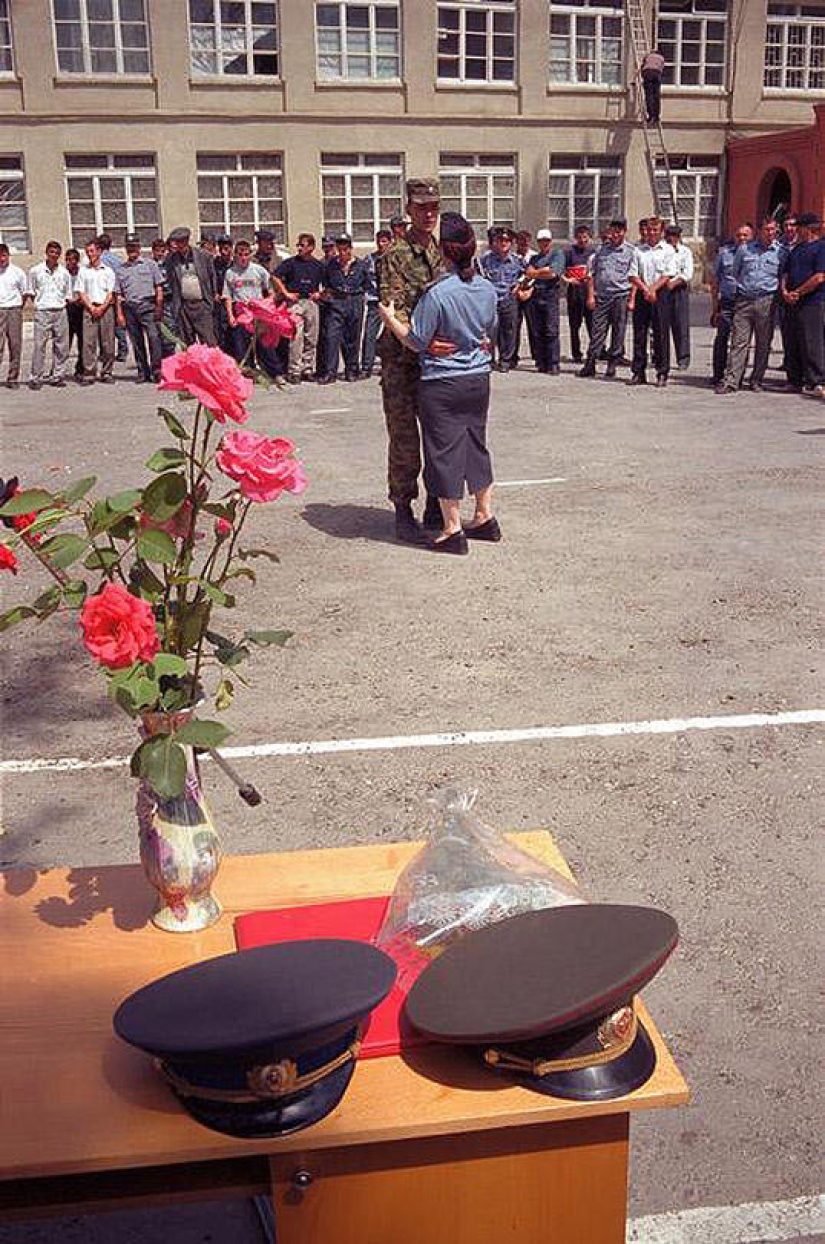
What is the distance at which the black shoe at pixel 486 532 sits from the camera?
768 centimetres

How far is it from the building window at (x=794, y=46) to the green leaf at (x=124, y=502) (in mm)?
33588

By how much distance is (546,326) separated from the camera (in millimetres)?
16578

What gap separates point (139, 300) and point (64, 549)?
49.2 ft

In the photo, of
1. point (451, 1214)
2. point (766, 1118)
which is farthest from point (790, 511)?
point (451, 1214)

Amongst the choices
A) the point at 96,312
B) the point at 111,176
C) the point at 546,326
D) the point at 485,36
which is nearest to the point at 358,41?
the point at 485,36

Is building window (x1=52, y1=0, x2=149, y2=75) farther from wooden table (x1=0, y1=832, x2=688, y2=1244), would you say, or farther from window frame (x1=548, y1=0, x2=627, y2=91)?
wooden table (x1=0, y1=832, x2=688, y2=1244)

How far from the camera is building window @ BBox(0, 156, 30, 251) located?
87.7ft

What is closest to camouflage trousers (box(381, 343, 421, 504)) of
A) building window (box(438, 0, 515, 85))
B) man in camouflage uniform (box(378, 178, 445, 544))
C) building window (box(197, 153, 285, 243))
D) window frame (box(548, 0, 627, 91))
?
man in camouflage uniform (box(378, 178, 445, 544))

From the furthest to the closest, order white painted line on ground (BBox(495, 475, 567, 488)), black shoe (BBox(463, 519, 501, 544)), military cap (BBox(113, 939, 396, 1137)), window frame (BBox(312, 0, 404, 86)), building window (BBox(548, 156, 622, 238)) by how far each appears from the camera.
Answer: building window (BBox(548, 156, 622, 238)) → window frame (BBox(312, 0, 404, 86)) → white painted line on ground (BBox(495, 475, 567, 488)) → black shoe (BBox(463, 519, 501, 544)) → military cap (BBox(113, 939, 396, 1137))

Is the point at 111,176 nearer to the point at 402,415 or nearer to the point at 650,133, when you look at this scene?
the point at 650,133

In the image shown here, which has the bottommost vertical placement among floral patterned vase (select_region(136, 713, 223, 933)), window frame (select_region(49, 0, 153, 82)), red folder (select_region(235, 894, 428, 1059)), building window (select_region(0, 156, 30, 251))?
red folder (select_region(235, 894, 428, 1059))

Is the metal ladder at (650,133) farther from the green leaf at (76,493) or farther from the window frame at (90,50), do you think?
the green leaf at (76,493)

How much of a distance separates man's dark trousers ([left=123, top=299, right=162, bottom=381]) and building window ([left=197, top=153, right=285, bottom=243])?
1240 cm

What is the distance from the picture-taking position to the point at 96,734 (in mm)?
5051
